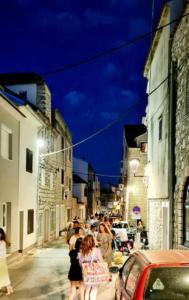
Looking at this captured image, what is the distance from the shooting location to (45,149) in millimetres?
27469

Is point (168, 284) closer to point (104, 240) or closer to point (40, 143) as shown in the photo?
point (104, 240)

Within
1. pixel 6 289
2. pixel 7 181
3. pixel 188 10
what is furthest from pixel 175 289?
pixel 7 181

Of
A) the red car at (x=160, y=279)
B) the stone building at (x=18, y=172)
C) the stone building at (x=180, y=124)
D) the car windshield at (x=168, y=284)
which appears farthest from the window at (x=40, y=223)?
the car windshield at (x=168, y=284)

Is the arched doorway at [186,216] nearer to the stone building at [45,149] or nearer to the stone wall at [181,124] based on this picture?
the stone wall at [181,124]

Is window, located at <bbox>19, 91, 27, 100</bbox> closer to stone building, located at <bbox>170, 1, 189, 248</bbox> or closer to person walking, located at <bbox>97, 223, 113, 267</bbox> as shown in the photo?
stone building, located at <bbox>170, 1, 189, 248</bbox>

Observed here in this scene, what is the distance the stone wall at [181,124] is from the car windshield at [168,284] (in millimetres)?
7172

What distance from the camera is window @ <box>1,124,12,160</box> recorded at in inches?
698

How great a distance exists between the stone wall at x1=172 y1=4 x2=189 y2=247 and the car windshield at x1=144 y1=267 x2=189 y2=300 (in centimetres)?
717

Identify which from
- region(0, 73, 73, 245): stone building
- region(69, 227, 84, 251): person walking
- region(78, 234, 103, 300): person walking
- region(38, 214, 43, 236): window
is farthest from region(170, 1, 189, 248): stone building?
region(38, 214, 43, 236): window

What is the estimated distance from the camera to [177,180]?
14.5 m

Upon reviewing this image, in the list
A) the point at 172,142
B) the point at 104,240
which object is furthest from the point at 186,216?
the point at 172,142

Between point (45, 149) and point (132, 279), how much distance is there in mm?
21559

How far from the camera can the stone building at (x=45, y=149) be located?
2611cm

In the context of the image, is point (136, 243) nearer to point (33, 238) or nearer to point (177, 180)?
point (33, 238)
